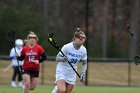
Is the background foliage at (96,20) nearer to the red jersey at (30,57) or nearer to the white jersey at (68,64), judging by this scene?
the red jersey at (30,57)

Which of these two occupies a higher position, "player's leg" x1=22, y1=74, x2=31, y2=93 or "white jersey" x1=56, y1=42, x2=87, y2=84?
"white jersey" x1=56, y1=42, x2=87, y2=84

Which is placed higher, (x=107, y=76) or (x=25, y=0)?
(x=25, y=0)

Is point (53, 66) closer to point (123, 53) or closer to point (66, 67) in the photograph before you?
point (123, 53)

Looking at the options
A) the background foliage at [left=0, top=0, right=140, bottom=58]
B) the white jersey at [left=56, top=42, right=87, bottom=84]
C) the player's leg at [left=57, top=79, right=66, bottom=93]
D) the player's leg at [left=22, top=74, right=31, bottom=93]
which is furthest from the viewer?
the background foliage at [left=0, top=0, right=140, bottom=58]

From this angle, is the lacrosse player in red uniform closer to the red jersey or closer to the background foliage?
the red jersey

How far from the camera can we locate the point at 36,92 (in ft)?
75.3

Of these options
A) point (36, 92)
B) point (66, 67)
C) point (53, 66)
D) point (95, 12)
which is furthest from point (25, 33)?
point (95, 12)

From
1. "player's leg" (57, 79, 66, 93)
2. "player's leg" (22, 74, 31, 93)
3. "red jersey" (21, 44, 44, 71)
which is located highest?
"red jersey" (21, 44, 44, 71)

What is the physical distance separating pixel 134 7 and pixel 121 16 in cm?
921

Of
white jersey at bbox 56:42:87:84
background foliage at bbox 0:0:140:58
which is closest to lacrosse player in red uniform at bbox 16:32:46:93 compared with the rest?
white jersey at bbox 56:42:87:84

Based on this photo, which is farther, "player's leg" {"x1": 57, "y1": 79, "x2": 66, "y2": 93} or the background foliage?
the background foliage

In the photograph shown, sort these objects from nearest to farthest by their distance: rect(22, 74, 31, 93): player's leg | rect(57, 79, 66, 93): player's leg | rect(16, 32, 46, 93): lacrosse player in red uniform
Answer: rect(57, 79, 66, 93): player's leg, rect(22, 74, 31, 93): player's leg, rect(16, 32, 46, 93): lacrosse player in red uniform

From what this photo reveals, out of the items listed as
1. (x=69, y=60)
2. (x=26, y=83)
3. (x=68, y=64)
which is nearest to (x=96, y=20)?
(x=26, y=83)

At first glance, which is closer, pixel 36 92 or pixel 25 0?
pixel 36 92
